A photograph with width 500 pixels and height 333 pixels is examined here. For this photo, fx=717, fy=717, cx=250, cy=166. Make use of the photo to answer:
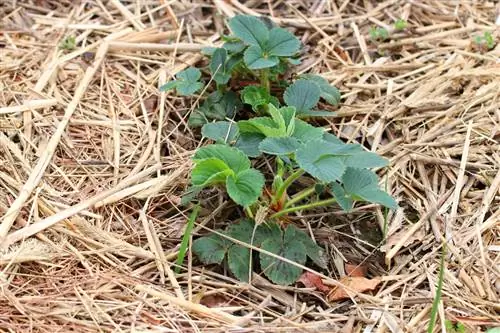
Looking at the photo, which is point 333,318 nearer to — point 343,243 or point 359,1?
point 343,243

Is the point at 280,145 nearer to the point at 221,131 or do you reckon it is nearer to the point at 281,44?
the point at 221,131

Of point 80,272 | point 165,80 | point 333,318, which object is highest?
point 165,80

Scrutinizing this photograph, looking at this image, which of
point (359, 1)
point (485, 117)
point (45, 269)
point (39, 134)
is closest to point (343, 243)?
point (485, 117)

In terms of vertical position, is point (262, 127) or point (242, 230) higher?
point (262, 127)

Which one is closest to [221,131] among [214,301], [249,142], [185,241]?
[249,142]

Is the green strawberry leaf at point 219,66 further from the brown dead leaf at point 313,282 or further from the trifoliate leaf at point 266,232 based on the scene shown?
the brown dead leaf at point 313,282


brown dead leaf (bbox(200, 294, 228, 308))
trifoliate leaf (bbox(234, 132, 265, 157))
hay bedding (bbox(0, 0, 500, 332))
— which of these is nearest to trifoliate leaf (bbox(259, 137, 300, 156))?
trifoliate leaf (bbox(234, 132, 265, 157))

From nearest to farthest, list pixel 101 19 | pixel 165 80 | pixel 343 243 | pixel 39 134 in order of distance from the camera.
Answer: pixel 343 243 → pixel 39 134 → pixel 165 80 → pixel 101 19
